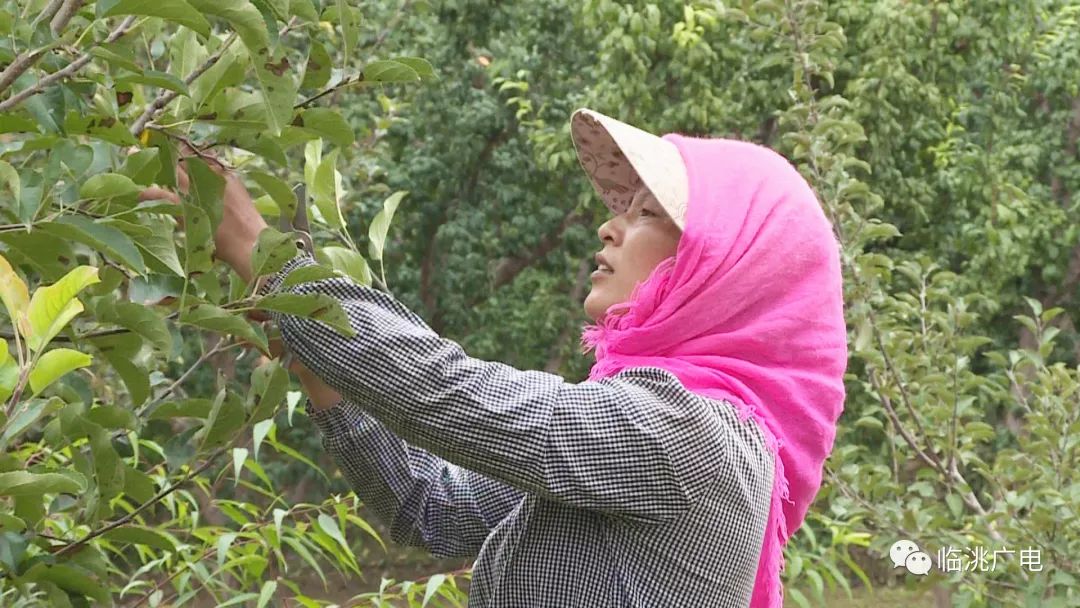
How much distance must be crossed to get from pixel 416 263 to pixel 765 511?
6.63 metres

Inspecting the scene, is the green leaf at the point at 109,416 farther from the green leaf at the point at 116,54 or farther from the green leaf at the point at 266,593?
the green leaf at the point at 266,593

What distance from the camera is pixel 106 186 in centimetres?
111

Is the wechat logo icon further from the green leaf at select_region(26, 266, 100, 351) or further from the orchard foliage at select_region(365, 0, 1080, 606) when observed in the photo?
the green leaf at select_region(26, 266, 100, 351)

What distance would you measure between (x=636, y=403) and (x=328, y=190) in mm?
379

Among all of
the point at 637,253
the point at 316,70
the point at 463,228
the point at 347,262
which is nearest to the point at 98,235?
the point at 316,70

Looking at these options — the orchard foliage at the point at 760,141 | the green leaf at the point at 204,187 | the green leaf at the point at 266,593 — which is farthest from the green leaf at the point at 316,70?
the orchard foliage at the point at 760,141

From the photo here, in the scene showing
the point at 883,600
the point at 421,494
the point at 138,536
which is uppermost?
the point at 138,536

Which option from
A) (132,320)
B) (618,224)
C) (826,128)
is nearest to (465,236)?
(826,128)

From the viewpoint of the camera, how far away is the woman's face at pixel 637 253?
1614mm

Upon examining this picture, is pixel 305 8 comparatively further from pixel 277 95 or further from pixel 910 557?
pixel 910 557

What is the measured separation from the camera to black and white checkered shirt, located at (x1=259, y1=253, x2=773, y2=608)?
1318 mm

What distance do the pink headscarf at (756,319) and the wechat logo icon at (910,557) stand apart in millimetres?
1778

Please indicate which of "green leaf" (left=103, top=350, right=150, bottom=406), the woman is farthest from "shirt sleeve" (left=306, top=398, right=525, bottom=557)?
"green leaf" (left=103, top=350, right=150, bottom=406)

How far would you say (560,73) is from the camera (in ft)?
25.4
